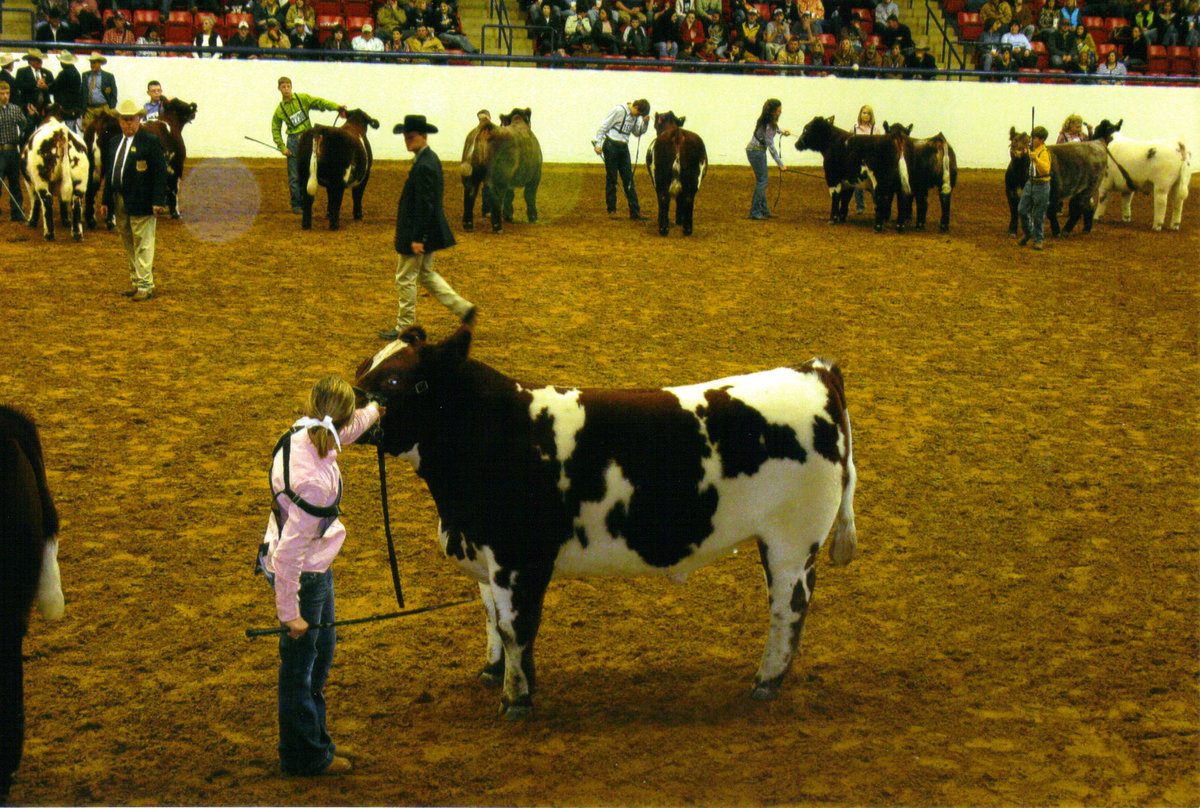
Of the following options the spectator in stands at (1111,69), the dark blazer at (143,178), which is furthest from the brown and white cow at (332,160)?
the spectator in stands at (1111,69)

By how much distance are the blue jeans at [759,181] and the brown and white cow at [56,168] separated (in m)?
9.60

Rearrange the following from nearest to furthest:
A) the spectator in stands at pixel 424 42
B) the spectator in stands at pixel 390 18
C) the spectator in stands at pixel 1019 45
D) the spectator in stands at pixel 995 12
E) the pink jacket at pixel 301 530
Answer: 1. the pink jacket at pixel 301 530
2. the spectator in stands at pixel 424 42
3. the spectator in stands at pixel 390 18
4. the spectator in stands at pixel 1019 45
5. the spectator in stands at pixel 995 12

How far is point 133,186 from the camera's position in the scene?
37.4 feet

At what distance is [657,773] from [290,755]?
57.6 inches

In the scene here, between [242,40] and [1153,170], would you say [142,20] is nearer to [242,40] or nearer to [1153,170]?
[242,40]

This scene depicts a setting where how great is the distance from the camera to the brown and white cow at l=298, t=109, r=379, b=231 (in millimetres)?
15898

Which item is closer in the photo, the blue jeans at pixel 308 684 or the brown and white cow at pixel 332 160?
the blue jeans at pixel 308 684

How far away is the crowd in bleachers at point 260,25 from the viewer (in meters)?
21.2

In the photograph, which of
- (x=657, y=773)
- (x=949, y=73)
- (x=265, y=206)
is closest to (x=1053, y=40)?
(x=949, y=73)

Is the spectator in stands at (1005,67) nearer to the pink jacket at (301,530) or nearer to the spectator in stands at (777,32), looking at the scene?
the spectator in stands at (777,32)

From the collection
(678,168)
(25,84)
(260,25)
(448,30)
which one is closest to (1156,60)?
(448,30)

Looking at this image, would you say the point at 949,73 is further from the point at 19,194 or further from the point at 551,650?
the point at 551,650

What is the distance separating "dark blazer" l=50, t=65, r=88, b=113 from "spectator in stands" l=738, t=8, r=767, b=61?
13380 millimetres

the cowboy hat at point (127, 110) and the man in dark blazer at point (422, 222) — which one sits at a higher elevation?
the cowboy hat at point (127, 110)
